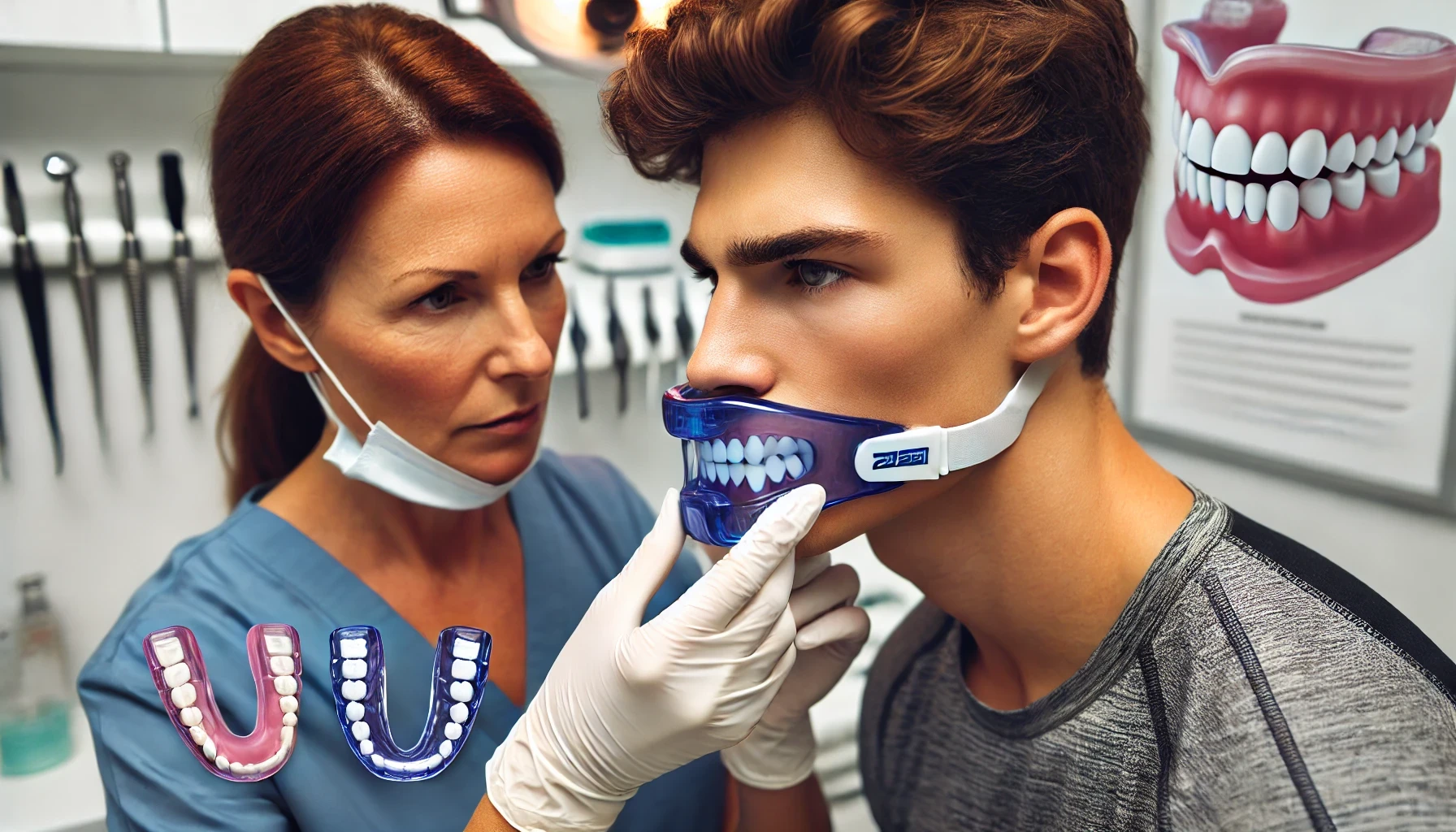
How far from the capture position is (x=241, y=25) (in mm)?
1494

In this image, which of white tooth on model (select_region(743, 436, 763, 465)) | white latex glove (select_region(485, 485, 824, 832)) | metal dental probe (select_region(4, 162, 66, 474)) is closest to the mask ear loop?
white latex glove (select_region(485, 485, 824, 832))

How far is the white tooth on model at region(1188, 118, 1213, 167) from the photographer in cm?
110

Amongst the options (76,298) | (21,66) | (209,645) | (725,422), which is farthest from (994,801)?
(21,66)

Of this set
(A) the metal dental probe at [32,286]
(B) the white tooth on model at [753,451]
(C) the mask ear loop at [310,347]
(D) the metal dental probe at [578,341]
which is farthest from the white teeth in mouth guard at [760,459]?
(A) the metal dental probe at [32,286]

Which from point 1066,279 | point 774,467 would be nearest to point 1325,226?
point 1066,279

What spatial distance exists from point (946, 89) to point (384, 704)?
0.84 m

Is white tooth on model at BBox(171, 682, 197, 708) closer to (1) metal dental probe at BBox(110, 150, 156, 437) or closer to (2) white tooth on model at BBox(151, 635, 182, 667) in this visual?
(2) white tooth on model at BBox(151, 635, 182, 667)

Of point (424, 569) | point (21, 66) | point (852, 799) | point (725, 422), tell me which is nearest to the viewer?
point (725, 422)

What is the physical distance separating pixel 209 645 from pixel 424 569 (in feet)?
0.92

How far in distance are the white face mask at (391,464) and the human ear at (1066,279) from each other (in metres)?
0.67

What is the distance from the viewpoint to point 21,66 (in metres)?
1.56

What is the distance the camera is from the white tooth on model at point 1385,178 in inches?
39.8

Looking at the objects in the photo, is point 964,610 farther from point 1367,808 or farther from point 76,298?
point 76,298

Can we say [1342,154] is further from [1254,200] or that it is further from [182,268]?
[182,268]
